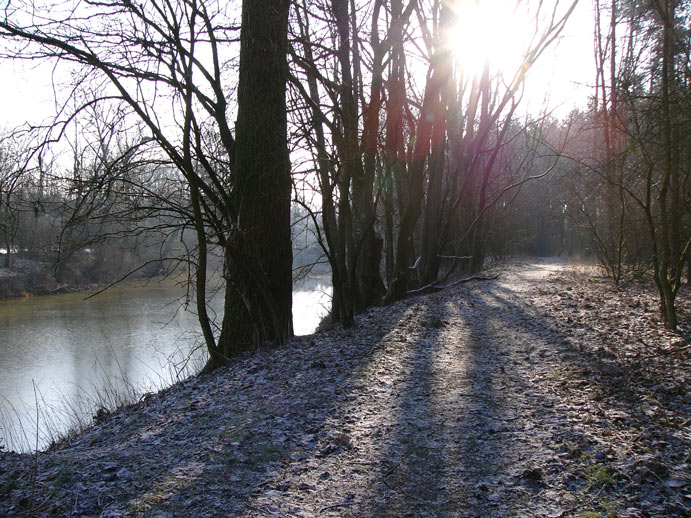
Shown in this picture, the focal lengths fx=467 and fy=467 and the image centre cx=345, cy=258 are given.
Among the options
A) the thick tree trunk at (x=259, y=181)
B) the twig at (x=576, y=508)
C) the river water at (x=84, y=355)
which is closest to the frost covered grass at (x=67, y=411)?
the river water at (x=84, y=355)

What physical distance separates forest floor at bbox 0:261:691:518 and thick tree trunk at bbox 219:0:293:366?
872 mm

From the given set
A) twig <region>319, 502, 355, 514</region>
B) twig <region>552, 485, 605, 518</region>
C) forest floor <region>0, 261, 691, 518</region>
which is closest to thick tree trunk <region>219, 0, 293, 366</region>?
forest floor <region>0, 261, 691, 518</region>

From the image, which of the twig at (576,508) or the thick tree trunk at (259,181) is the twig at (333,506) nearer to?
the twig at (576,508)

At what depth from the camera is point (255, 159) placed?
6500 mm

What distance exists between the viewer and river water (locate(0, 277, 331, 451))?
322 inches

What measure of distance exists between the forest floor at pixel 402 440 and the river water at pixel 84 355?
2471 mm

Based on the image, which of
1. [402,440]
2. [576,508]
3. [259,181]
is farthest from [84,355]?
[576,508]

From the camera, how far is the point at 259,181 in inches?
258

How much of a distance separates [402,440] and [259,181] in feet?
14.2

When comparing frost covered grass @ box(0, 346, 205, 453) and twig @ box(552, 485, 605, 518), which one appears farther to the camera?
frost covered grass @ box(0, 346, 205, 453)

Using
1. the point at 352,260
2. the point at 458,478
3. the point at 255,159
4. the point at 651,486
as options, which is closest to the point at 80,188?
the point at 255,159

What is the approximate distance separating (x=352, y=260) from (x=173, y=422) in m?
4.75

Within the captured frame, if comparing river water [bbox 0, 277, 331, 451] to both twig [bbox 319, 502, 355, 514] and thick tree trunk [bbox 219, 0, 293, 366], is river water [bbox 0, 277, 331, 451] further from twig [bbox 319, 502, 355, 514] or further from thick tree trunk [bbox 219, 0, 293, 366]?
twig [bbox 319, 502, 355, 514]

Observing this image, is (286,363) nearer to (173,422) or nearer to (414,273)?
(173,422)
